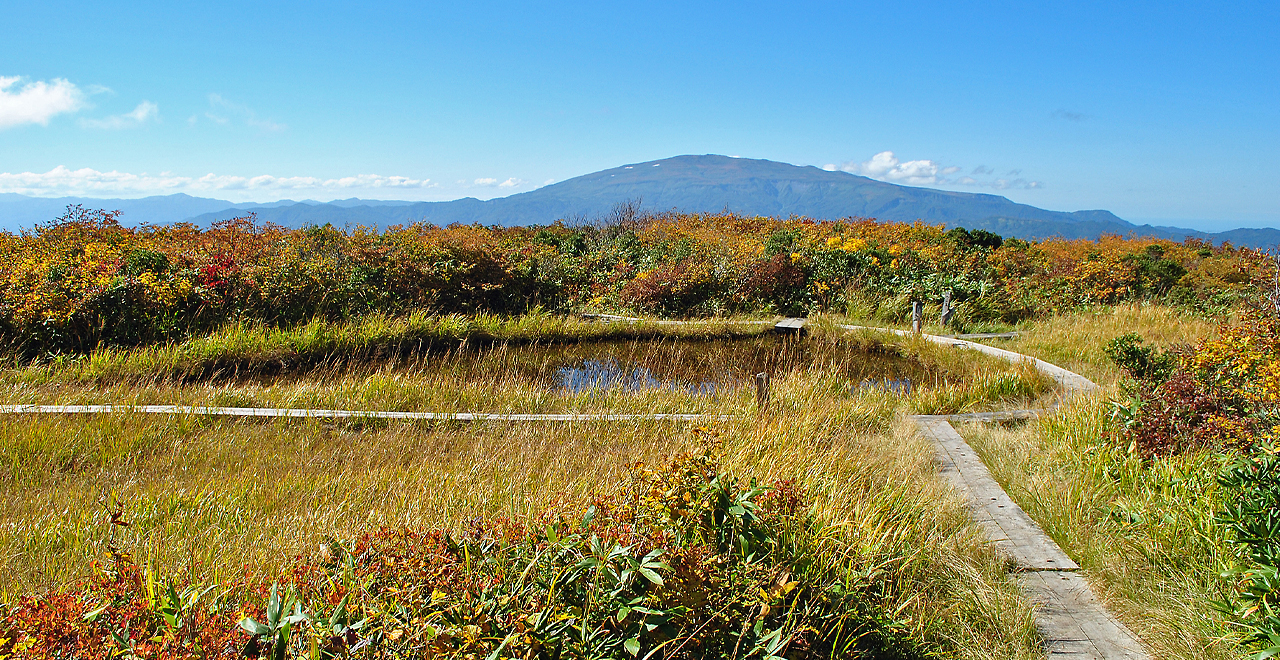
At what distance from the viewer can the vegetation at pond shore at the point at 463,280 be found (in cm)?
804

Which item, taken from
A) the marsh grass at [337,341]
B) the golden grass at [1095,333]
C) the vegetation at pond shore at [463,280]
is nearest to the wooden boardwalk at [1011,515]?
the golden grass at [1095,333]

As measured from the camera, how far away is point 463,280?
11641mm

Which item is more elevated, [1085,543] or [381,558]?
[381,558]

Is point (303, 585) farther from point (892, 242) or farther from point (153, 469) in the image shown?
point (892, 242)

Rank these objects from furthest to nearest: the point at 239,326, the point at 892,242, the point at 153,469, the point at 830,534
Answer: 1. the point at 892,242
2. the point at 239,326
3. the point at 153,469
4. the point at 830,534

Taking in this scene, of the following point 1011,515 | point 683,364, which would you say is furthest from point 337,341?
point 1011,515

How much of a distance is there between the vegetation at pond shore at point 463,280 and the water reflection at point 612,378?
2.44 m

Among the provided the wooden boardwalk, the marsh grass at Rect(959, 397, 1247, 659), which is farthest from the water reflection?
the marsh grass at Rect(959, 397, 1247, 659)

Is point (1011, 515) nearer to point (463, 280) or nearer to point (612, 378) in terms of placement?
point (612, 378)

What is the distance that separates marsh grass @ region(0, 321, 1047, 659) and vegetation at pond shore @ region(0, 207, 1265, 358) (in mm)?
1318

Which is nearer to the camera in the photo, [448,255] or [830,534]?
[830,534]

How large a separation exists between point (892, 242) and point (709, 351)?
1105 centimetres

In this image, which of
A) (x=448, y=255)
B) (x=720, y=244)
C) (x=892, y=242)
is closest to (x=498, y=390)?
(x=448, y=255)

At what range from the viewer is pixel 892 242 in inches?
733
